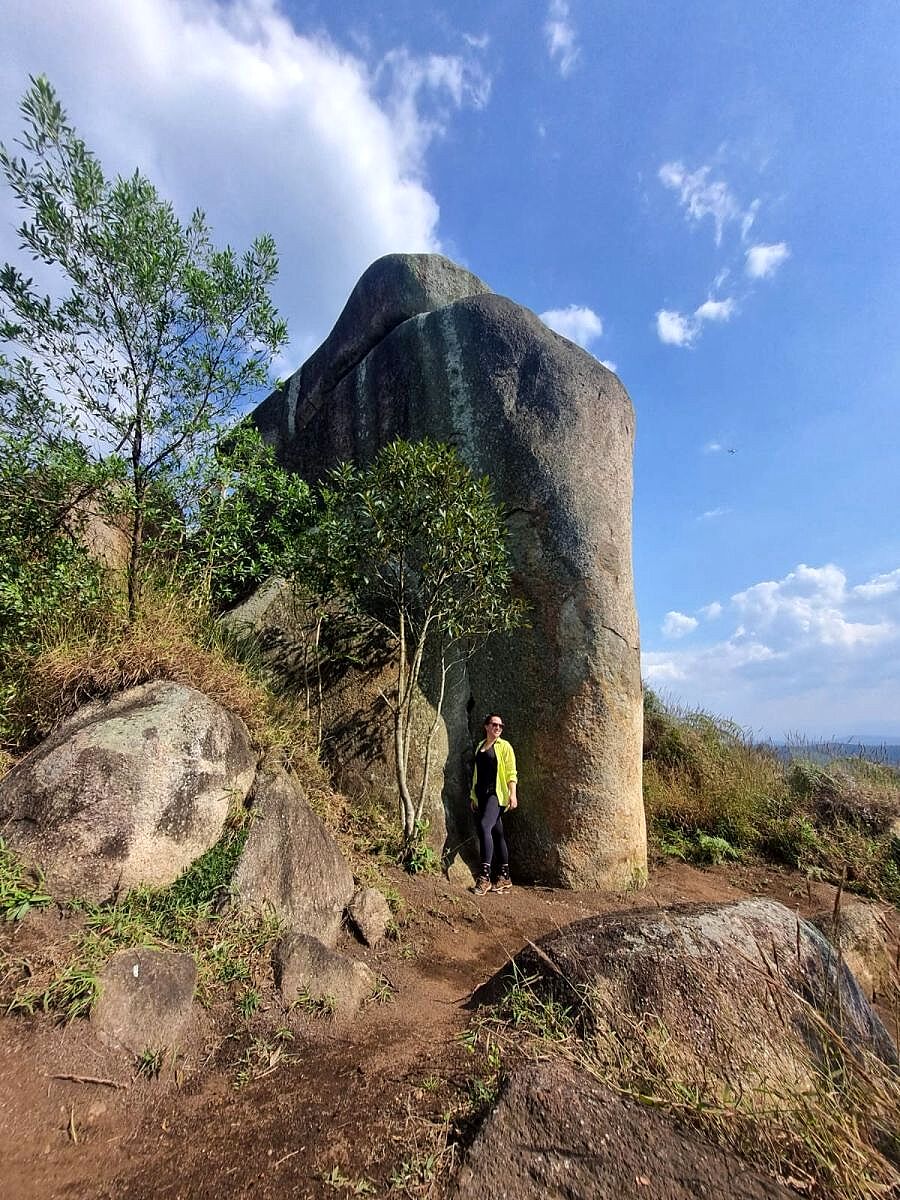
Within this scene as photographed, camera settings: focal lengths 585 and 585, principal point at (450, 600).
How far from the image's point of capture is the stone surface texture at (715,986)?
234 centimetres

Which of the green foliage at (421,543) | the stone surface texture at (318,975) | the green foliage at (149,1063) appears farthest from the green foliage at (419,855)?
the green foliage at (149,1063)

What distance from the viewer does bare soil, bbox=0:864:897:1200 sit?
207 cm

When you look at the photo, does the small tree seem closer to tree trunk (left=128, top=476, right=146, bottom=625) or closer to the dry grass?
tree trunk (left=128, top=476, right=146, bottom=625)

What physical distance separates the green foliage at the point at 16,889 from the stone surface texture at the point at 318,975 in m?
1.39

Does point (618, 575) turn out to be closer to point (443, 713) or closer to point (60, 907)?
point (443, 713)

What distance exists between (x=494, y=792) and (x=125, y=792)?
3.79m

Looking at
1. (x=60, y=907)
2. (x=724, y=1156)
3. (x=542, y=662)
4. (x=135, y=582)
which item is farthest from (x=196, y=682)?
(x=724, y=1156)

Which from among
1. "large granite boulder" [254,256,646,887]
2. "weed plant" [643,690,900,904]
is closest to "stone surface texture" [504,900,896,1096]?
"large granite boulder" [254,256,646,887]

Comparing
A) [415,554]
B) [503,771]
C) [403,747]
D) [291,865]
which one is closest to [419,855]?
[403,747]

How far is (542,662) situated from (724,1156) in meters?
5.26

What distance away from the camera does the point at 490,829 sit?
20.6 feet

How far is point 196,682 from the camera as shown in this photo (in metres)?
4.85

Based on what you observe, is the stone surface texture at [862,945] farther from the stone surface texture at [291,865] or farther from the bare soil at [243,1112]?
the stone surface texture at [291,865]

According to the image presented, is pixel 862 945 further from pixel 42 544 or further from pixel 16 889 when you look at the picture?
pixel 42 544
